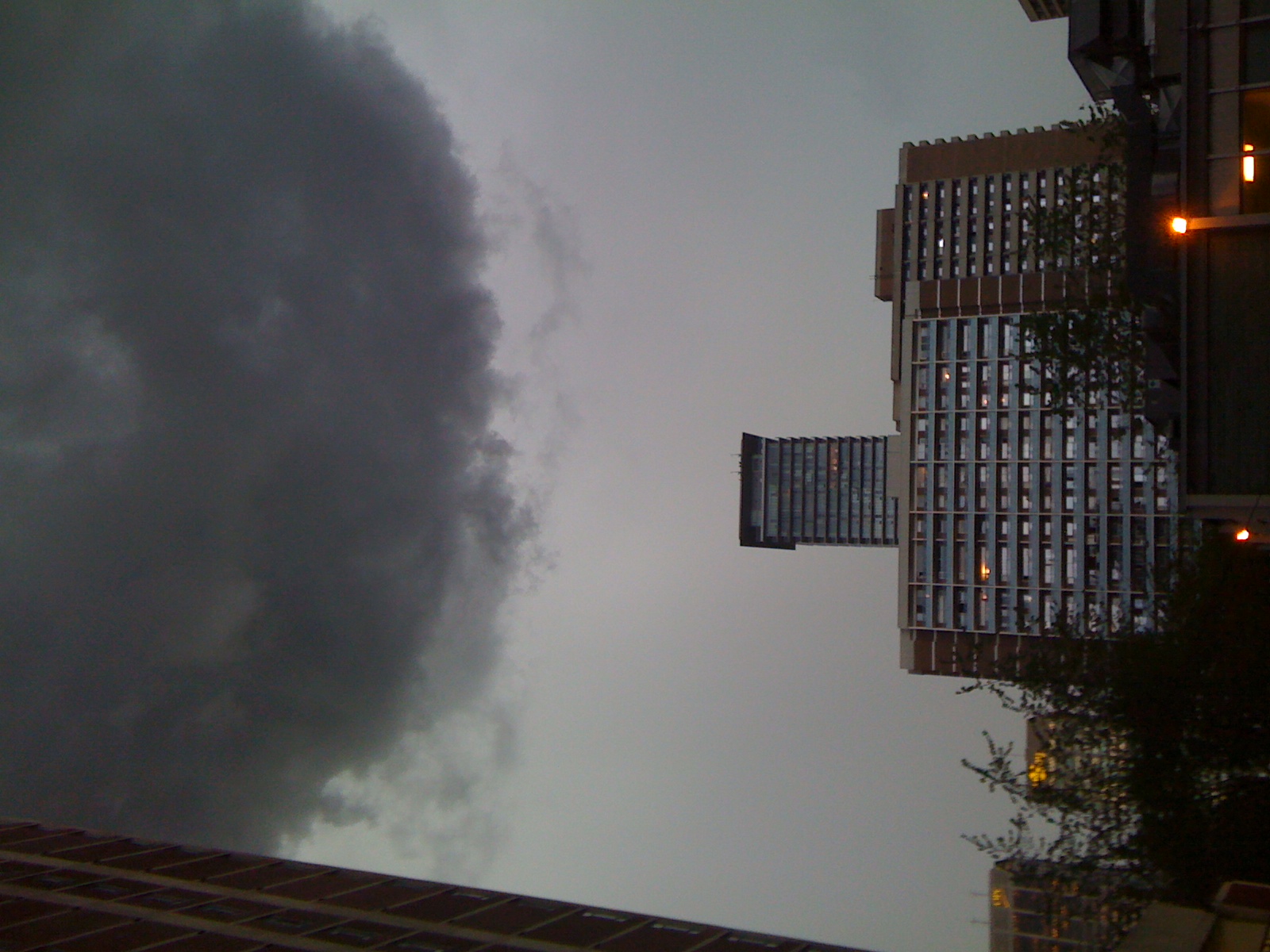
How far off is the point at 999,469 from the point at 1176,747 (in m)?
134

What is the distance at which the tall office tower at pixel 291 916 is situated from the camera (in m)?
35.6

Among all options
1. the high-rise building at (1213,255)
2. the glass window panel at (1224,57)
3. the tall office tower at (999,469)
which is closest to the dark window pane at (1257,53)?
the high-rise building at (1213,255)

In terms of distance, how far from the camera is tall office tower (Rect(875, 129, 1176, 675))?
477 ft

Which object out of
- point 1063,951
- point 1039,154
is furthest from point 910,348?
point 1063,951

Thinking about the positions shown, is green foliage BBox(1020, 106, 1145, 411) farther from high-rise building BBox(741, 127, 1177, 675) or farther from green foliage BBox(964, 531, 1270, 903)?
high-rise building BBox(741, 127, 1177, 675)

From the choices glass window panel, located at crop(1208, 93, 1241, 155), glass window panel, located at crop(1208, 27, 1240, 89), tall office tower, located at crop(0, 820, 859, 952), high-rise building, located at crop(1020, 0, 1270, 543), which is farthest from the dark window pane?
tall office tower, located at crop(0, 820, 859, 952)

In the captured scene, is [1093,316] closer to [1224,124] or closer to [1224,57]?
[1224,124]

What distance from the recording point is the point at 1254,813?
2900 centimetres

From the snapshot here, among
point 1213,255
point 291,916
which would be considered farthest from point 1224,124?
point 291,916

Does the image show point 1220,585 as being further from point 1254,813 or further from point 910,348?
point 910,348

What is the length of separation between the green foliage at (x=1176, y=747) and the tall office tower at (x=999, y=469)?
11319 cm

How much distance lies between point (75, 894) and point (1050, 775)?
38716 mm

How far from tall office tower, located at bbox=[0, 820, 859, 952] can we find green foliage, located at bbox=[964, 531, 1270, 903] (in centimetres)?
1048

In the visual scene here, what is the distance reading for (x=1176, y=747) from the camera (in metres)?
30.0
